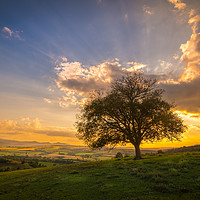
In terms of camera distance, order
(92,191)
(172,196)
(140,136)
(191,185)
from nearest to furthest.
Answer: (172,196) → (191,185) → (92,191) → (140,136)

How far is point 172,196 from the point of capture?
9000mm

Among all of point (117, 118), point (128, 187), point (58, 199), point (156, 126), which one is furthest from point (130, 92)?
point (58, 199)

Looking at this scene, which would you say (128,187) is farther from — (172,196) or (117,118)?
(117,118)

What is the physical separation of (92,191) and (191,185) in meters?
7.40

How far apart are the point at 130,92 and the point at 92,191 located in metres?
24.7

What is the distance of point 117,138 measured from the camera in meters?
32.7

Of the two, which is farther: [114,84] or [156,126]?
[114,84]

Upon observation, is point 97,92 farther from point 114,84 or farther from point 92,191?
point 92,191

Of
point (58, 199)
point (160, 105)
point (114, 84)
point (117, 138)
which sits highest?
point (114, 84)

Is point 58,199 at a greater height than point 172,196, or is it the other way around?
point 172,196

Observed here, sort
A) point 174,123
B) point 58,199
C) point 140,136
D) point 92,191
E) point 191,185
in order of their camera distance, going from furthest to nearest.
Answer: point 140,136 < point 174,123 < point 92,191 < point 58,199 < point 191,185

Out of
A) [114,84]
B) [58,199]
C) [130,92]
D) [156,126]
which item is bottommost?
[58,199]

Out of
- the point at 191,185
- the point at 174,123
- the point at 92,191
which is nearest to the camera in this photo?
the point at 191,185

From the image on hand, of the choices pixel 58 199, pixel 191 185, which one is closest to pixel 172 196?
pixel 191 185
